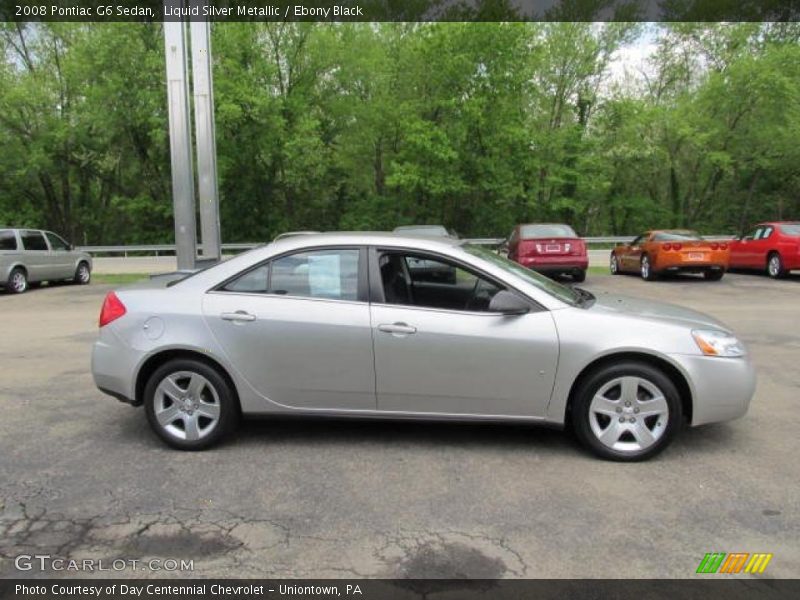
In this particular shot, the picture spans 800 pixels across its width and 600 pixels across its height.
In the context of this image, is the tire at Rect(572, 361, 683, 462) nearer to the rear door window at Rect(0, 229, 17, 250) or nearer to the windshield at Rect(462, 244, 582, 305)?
the windshield at Rect(462, 244, 582, 305)

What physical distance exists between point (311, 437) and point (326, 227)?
29635 mm

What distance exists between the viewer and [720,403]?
416 cm

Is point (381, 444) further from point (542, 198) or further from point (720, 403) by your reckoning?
A: point (542, 198)

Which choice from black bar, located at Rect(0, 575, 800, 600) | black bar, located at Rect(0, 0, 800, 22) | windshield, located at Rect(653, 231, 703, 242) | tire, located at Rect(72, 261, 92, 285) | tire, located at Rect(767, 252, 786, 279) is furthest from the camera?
black bar, located at Rect(0, 0, 800, 22)

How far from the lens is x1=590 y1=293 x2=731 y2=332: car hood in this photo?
434cm

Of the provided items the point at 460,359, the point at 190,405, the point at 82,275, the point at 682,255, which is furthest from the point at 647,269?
the point at 82,275

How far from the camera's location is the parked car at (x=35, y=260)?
51.8 feet

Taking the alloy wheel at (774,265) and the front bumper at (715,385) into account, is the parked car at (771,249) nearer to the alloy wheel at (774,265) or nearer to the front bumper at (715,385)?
the alloy wheel at (774,265)

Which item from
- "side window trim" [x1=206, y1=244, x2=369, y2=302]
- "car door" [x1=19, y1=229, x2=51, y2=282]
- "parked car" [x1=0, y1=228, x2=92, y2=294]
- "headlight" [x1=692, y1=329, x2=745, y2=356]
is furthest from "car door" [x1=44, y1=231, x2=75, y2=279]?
"headlight" [x1=692, y1=329, x2=745, y2=356]

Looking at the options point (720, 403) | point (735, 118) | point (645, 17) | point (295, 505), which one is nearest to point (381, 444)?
point (295, 505)

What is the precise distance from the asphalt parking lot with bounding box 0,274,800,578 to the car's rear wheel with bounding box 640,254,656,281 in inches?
464

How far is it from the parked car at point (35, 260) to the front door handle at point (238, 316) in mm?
13896

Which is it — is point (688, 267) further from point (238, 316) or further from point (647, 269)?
point (238, 316)

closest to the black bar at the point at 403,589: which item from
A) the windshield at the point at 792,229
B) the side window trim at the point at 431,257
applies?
the side window trim at the point at 431,257
